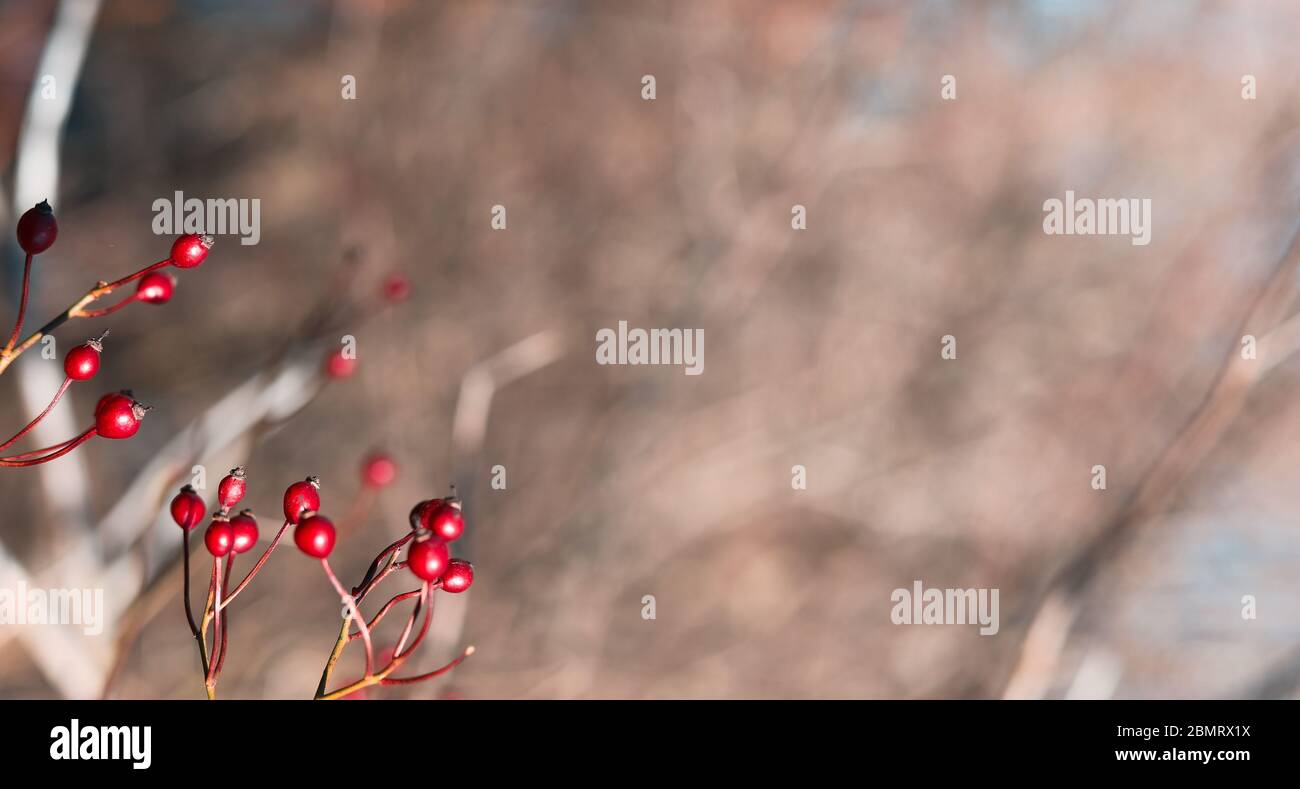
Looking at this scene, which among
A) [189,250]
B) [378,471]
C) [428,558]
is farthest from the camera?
[378,471]

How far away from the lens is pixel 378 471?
1.24 m

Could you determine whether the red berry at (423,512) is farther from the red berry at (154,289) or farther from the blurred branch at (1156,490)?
the blurred branch at (1156,490)

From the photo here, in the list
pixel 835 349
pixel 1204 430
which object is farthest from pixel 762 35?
pixel 1204 430

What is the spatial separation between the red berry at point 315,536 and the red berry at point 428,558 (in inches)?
2.5

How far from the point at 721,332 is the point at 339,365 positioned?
2.15 ft

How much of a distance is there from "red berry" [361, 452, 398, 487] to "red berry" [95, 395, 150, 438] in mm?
594

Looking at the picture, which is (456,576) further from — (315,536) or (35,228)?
(35,228)

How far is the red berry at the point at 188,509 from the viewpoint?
610 millimetres

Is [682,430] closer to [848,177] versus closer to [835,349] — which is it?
[835,349]

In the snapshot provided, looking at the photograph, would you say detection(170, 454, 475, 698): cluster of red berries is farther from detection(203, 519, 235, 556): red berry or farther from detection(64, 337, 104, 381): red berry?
detection(64, 337, 104, 381): red berry

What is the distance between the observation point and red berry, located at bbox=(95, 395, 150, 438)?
0.64 metres

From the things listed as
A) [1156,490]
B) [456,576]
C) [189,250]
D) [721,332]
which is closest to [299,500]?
[456,576]

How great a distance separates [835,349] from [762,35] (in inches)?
21.6

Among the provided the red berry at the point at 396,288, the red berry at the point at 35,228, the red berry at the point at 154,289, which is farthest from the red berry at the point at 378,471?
the red berry at the point at 35,228
